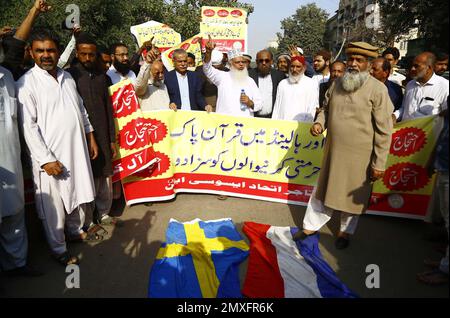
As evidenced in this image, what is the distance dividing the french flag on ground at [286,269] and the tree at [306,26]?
58588 mm

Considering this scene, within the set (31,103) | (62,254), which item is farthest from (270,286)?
(31,103)

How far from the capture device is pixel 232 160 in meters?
4.35

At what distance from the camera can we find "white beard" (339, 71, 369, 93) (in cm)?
296

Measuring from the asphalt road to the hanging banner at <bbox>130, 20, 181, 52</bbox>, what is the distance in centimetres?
516

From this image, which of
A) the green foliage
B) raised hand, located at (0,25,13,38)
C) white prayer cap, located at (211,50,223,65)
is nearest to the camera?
raised hand, located at (0,25,13,38)

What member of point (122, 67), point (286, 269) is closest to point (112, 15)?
point (122, 67)

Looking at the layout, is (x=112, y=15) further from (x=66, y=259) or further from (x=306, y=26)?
(x=306, y=26)

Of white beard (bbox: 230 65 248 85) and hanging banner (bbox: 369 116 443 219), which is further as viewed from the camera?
white beard (bbox: 230 65 248 85)

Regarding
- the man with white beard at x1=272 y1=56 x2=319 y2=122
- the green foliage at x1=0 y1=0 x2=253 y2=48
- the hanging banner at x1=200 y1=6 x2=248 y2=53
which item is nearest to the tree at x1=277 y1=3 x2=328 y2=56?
the green foliage at x1=0 y1=0 x2=253 y2=48

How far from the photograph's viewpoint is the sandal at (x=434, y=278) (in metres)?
2.71

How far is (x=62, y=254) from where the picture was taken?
9.75ft

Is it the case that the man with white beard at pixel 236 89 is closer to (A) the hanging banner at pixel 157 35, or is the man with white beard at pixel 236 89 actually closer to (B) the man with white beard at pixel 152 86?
(B) the man with white beard at pixel 152 86

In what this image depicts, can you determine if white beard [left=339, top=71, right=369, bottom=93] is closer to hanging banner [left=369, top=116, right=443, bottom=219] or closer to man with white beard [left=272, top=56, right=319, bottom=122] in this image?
hanging banner [left=369, top=116, right=443, bottom=219]

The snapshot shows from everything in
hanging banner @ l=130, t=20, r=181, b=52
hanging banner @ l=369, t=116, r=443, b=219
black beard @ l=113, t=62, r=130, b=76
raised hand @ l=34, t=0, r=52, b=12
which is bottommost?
hanging banner @ l=369, t=116, r=443, b=219
